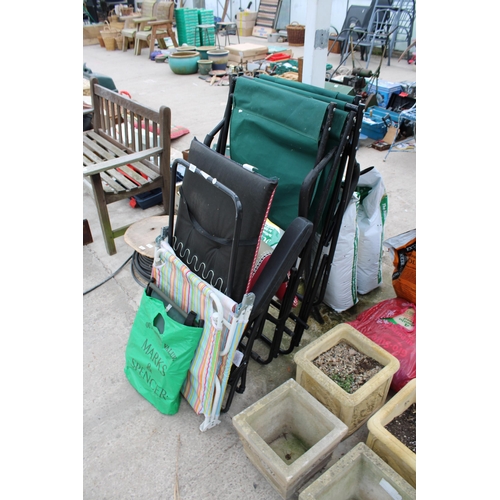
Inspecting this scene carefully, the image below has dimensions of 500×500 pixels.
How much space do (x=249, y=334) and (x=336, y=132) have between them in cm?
109

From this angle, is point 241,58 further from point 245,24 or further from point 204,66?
point 245,24

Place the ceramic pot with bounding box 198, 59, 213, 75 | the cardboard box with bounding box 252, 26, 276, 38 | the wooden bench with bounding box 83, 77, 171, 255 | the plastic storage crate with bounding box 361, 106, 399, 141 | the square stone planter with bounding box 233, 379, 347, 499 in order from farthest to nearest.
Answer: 1. the cardboard box with bounding box 252, 26, 276, 38
2. the ceramic pot with bounding box 198, 59, 213, 75
3. the plastic storage crate with bounding box 361, 106, 399, 141
4. the wooden bench with bounding box 83, 77, 171, 255
5. the square stone planter with bounding box 233, 379, 347, 499

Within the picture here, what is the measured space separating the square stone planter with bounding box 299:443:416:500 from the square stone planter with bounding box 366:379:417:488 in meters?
0.10

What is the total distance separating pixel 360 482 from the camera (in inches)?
68.1

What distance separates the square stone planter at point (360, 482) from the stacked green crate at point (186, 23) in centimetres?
1157

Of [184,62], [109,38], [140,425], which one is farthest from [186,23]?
[140,425]

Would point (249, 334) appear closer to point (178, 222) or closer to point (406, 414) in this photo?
point (178, 222)

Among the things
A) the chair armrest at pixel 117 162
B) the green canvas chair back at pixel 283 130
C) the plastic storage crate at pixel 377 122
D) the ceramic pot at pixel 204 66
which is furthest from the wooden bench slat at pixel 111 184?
the ceramic pot at pixel 204 66

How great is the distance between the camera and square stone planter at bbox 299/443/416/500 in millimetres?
1559

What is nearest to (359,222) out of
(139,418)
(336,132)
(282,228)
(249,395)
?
(282,228)

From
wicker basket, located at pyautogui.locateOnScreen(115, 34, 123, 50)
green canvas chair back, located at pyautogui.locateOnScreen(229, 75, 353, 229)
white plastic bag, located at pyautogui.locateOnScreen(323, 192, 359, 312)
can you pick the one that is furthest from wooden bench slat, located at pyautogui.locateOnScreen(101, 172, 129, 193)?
wicker basket, located at pyautogui.locateOnScreen(115, 34, 123, 50)

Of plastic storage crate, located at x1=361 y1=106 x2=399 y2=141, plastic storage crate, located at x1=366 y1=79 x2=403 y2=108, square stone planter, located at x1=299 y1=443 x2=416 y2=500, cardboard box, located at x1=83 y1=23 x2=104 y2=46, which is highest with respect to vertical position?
cardboard box, located at x1=83 y1=23 x2=104 y2=46

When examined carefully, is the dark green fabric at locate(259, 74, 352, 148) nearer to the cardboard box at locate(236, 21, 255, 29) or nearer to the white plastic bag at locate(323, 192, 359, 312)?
the white plastic bag at locate(323, 192, 359, 312)

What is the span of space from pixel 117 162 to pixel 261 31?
11841 millimetres
